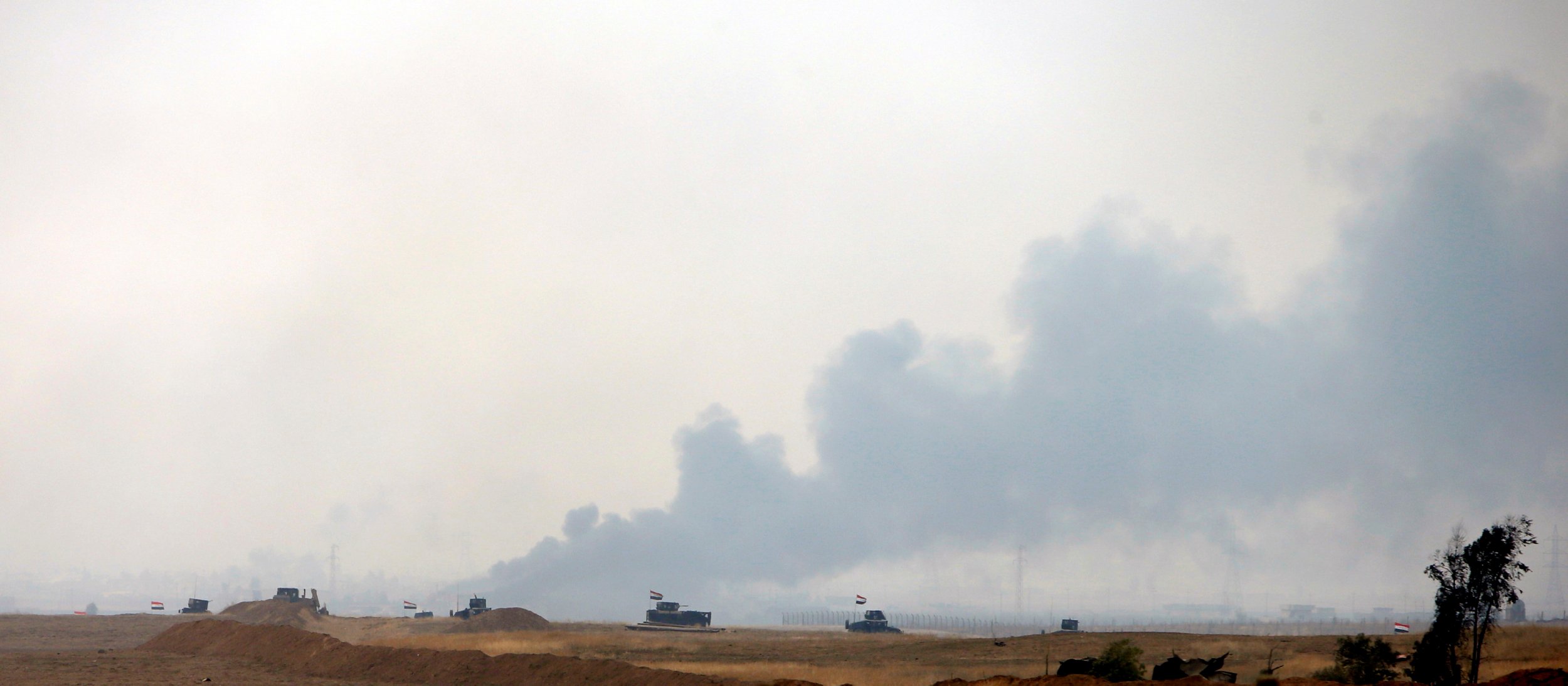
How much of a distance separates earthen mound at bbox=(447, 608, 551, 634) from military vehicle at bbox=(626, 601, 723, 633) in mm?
12595

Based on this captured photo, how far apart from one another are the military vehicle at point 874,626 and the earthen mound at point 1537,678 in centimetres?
9866

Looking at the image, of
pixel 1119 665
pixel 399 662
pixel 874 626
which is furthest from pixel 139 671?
pixel 874 626

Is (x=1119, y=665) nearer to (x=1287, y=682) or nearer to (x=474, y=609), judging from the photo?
(x=1287, y=682)

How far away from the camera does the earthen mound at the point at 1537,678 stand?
75.1ft

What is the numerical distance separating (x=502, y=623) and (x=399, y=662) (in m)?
53.5

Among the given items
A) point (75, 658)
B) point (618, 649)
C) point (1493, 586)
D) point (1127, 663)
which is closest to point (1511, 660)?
point (1493, 586)

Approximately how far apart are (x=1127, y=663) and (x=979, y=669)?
70.3ft

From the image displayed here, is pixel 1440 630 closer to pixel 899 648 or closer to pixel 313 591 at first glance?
pixel 899 648

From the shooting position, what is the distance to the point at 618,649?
73.3 m

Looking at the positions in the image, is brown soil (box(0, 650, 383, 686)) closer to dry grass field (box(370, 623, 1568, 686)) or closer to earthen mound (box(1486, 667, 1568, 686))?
dry grass field (box(370, 623, 1568, 686))

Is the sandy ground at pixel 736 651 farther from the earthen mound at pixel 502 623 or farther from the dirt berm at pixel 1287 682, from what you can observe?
the dirt berm at pixel 1287 682

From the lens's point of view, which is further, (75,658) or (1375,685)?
(75,658)

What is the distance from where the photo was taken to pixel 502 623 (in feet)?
333

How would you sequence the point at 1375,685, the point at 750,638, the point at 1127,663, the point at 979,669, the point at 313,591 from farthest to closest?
the point at 313,591
the point at 750,638
the point at 979,669
the point at 1127,663
the point at 1375,685
